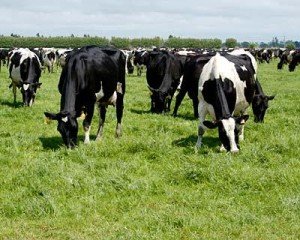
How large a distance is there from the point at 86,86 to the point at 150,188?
380 centimetres

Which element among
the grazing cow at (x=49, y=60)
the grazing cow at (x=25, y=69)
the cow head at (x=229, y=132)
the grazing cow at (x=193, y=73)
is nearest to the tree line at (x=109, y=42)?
the grazing cow at (x=49, y=60)

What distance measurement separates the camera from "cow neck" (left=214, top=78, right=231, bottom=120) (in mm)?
9984

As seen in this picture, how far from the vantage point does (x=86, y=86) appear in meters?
11.1

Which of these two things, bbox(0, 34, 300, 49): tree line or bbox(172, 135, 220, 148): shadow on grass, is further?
bbox(0, 34, 300, 49): tree line

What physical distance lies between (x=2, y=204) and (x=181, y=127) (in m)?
6.83

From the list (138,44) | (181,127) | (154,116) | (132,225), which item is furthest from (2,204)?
(138,44)

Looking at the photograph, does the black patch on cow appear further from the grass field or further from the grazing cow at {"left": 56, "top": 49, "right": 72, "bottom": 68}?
the grazing cow at {"left": 56, "top": 49, "right": 72, "bottom": 68}

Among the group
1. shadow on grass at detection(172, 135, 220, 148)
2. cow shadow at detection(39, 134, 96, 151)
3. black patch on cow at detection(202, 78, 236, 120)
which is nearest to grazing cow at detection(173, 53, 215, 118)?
shadow on grass at detection(172, 135, 220, 148)

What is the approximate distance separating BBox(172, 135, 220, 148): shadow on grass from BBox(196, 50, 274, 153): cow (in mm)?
455

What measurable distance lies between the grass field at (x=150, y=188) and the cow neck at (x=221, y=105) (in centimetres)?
78

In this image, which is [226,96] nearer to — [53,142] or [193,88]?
[53,142]

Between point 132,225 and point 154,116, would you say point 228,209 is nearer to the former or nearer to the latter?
point 132,225

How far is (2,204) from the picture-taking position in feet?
24.0

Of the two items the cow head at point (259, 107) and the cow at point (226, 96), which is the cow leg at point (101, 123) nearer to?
the cow at point (226, 96)
